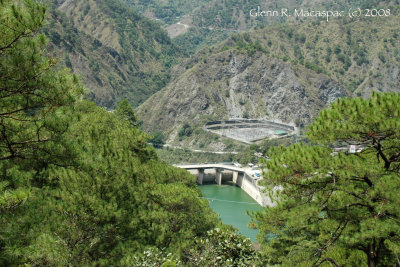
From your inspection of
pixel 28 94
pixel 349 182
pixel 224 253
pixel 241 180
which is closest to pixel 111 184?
pixel 224 253

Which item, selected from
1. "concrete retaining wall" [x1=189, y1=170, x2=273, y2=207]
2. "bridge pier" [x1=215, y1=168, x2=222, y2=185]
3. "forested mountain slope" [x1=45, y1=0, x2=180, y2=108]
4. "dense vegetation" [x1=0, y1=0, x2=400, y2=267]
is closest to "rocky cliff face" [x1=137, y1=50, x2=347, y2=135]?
"concrete retaining wall" [x1=189, y1=170, x2=273, y2=207]

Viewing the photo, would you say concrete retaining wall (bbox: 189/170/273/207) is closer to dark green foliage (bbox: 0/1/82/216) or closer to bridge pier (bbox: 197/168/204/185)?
bridge pier (bbox: 197/168/204/185)

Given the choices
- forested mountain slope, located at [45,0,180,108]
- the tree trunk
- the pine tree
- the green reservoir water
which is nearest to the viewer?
the pine tree

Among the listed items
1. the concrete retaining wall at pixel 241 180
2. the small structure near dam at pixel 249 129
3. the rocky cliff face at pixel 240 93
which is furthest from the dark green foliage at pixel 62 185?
the rocky cliff face at pixel 240 93

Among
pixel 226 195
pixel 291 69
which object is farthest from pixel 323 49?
pixel 226 195

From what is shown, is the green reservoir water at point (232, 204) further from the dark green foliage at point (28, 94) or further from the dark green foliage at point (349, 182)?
the dark green foliage at point (28, 94)

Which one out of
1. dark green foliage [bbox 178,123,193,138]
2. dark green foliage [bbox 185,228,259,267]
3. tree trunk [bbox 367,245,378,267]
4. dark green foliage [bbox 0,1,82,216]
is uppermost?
dark green foliage [bbox 0,1,82,216]
